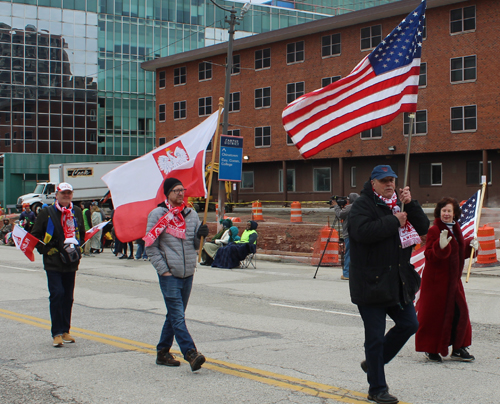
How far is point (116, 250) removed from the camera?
72.6ft

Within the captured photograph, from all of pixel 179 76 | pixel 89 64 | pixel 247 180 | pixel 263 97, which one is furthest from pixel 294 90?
pixel 89 64

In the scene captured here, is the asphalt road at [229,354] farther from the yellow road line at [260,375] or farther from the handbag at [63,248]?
the handbag at [63,248]

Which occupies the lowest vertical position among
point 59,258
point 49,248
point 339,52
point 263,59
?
point 59,258

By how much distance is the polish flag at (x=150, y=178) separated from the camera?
10219 millimetres

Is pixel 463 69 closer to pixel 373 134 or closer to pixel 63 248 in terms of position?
pixel 373 134

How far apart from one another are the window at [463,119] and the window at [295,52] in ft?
39.9

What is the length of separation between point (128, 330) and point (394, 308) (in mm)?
4391

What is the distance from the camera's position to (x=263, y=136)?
47.0 meters

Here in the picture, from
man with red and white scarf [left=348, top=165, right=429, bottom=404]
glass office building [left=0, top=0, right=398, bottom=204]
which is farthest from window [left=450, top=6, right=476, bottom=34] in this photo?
glass office building [left=0, top=0, right=398, bottom=204]

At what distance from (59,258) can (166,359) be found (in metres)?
1.98

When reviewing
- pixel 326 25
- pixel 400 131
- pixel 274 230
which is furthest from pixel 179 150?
pixel 326 25

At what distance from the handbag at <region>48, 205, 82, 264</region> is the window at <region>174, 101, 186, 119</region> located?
4537cm

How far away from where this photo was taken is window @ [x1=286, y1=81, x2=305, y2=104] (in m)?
44.2

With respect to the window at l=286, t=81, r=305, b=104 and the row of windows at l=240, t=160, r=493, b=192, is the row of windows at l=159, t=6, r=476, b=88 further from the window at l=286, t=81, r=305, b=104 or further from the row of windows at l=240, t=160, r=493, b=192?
the row of windows at l=240, t=160, r=493, b=192
